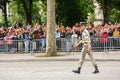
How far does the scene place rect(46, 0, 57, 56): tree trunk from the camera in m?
26.8

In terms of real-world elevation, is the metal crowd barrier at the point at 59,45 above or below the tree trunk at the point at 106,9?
below

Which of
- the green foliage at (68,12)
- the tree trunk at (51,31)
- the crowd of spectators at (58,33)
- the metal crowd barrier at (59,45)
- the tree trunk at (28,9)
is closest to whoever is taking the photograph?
the tree trunk at (51,31)

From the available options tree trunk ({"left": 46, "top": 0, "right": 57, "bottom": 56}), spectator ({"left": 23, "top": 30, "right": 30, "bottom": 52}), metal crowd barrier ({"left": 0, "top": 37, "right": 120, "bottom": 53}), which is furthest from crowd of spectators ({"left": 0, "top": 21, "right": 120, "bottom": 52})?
tree trunk ({"left": 46, "top": 0, "right": 57, "bottom": 56})

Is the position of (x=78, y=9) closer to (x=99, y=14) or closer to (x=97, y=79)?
(x=99, y=14)

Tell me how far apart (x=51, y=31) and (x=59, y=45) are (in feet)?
6.32

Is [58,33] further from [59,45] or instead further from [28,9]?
[28,9]

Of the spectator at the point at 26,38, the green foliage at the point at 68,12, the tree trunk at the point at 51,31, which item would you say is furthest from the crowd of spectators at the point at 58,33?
the green foliage at the point at 68,12

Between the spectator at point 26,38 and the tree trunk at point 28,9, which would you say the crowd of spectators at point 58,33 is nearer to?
the spectator at point 26,38

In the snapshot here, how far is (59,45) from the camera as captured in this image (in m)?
28.7

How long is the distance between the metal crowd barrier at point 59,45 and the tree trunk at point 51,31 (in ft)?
4.68

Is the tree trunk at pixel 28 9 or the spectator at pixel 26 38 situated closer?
the spectator at pixel 26 38

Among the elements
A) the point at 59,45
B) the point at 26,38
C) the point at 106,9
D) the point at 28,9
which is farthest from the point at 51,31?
the point at 28,9

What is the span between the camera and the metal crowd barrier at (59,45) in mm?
28375

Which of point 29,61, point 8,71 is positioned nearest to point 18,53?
point 29,61
